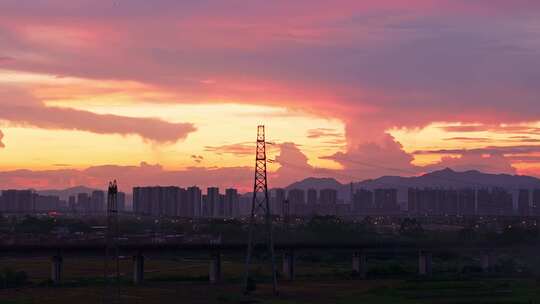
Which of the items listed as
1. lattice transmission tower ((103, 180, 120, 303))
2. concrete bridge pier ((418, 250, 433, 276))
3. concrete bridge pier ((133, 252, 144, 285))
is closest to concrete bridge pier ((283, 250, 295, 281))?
concrete bridge pier ((418, 250, 433, 276))

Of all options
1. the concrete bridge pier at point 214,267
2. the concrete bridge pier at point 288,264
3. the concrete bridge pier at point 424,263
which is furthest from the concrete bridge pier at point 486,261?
the concrete bridge pier at point 214,267

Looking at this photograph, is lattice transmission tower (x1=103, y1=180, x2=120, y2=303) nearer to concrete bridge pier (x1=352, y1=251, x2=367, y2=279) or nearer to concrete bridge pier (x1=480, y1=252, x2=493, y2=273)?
concrete bridge pier (x1=352, y1=251, x2=367, y2=279)

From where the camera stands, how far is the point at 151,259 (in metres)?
151

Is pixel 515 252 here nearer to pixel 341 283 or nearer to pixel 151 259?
pixel 341 283

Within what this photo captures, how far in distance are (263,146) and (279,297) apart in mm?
14569

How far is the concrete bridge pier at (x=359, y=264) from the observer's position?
4557 inches

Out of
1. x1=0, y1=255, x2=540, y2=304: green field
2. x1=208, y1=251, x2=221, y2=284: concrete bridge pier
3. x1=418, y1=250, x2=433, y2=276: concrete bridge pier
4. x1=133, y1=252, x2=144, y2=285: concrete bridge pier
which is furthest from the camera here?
x1=418, y1=250, x2=433, y2=276: concrete bridge pier

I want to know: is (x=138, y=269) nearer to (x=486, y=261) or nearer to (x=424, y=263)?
(x=424, y=263)

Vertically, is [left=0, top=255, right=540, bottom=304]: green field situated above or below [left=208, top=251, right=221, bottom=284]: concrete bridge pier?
below

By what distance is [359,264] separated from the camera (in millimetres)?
119125

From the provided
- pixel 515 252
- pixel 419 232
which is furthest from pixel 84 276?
pixel 419 232

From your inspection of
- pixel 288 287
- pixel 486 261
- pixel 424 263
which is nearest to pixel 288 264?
pixel 288 287

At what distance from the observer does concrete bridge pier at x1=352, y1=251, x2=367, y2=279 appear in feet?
380

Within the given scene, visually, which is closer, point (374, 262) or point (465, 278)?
point (465, 278)
